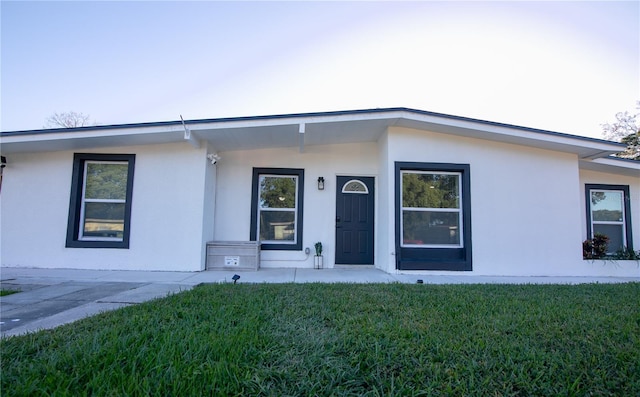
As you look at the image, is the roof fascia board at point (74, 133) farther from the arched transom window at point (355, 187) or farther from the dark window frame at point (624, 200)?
the dark window frame at point (624, 200)

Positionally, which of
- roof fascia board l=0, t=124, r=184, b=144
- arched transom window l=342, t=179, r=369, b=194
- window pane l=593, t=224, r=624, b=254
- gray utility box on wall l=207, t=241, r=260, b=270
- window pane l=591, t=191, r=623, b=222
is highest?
roof fascia board l=0, t=124, r=184, b=144

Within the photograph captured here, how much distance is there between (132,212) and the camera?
6.10 metres

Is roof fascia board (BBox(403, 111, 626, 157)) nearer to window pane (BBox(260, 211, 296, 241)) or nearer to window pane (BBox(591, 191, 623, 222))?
window pane (BBox(591, 191, 623, 222))

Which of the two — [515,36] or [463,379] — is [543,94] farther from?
[463,379]

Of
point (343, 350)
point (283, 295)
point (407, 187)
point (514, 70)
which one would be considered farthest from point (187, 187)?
point (514, 70)

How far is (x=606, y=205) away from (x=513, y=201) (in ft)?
11.6

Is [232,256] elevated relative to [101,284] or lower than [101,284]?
elevated

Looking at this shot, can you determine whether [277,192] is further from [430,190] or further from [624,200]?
[624,200]

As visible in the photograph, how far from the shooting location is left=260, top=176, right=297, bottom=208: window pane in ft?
23.6

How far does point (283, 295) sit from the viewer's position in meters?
3.82

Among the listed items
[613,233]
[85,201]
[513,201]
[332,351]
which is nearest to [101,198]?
[85,201]

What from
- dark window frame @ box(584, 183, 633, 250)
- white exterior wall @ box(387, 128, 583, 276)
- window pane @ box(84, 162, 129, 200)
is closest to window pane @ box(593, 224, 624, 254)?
dark window frame @ box(584, 183, 633, 250)

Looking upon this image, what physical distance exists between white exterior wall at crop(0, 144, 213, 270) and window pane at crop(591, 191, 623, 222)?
377 inches

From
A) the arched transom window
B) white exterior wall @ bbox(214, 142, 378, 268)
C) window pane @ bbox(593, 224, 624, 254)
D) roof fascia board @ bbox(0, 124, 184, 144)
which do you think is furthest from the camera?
window pane @ bbox(593, 224, 624, 254)
